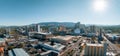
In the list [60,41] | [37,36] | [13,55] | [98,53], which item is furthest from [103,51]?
[37,36]

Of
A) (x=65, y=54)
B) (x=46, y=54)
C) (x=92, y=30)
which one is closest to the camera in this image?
(x=46, y=54)

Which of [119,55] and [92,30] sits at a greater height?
[92,30]

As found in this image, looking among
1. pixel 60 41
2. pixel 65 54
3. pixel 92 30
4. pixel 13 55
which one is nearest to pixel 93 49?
pixel 65 54

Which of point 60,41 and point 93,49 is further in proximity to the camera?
point 60,41

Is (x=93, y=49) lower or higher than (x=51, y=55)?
higher

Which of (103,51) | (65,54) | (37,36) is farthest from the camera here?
(37,36)

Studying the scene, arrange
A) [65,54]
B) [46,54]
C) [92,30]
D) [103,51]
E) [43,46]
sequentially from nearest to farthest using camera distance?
[103,51] < [46,54] < [65,54] < [43,46] < [92,30]

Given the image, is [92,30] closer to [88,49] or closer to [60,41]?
[60,41]

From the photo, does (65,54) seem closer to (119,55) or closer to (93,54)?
(93,54)

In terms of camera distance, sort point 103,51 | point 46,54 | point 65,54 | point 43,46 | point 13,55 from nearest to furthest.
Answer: point 103,51
point 13,55
point 46,54
point 65,54
point 43,46
